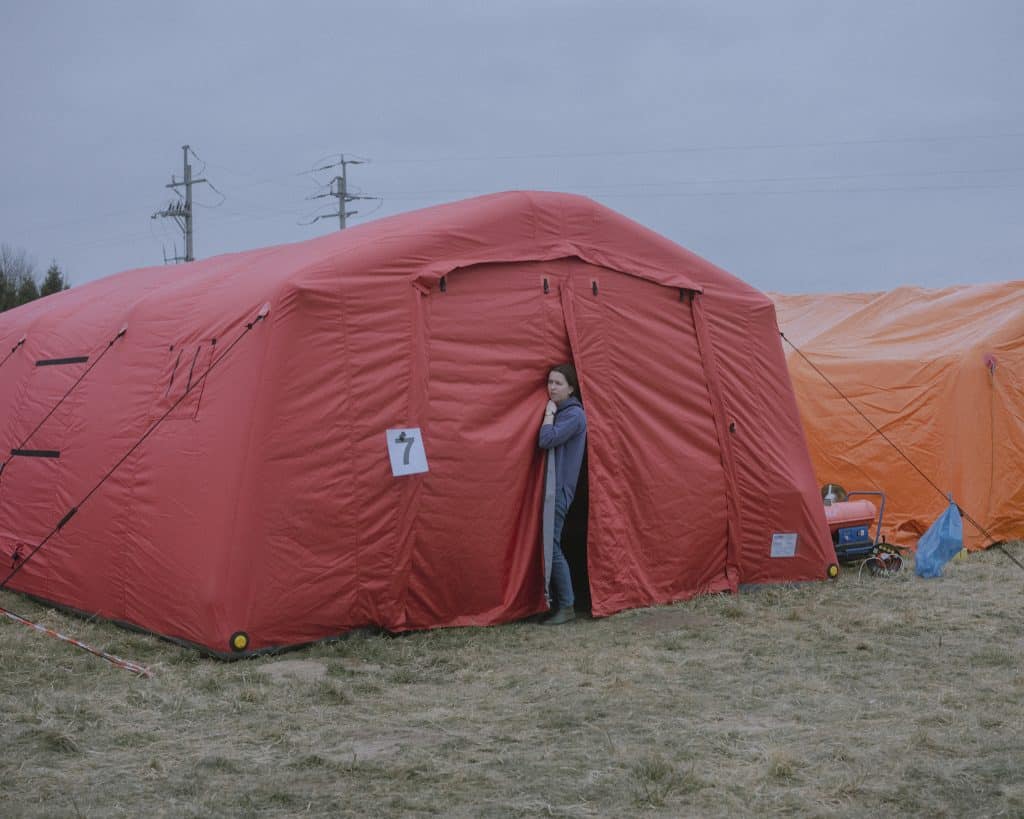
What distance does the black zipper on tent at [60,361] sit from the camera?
27.5 ft

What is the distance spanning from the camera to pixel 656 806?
12.9 ft

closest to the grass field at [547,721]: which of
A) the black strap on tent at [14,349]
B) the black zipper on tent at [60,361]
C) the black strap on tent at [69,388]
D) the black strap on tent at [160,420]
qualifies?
the black strap on tent at [160,420]

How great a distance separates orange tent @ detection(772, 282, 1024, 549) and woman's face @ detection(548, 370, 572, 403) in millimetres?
4760

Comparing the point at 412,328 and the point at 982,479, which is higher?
the point at 412,328

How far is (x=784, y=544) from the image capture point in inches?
324

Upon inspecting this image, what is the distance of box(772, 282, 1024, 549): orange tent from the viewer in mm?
10531

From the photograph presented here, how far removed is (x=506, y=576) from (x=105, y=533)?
241 centimetres

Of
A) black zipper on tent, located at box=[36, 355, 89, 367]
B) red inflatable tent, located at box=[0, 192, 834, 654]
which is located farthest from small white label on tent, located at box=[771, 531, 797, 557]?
black zipper on tent, located at box=[36, 355, 89, 367]

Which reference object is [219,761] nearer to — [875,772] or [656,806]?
[656,806]

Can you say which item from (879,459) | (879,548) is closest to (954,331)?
(879,459)

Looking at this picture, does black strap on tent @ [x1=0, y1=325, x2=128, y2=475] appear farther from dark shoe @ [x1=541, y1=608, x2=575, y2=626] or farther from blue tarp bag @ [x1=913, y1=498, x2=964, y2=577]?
blue tarp bag @ [x1=913, y1=498, x2=964, y2=577]

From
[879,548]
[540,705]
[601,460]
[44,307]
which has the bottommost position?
[879,548]

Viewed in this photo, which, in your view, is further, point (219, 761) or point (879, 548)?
point (879, 548)

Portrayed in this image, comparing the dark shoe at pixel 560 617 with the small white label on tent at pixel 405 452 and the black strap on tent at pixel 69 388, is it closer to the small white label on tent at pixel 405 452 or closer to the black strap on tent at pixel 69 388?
the small white label on tent at pixel 405 452
